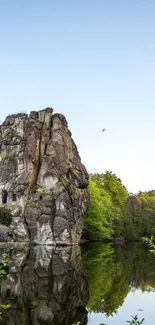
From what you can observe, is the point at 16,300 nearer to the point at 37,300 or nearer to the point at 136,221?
the point at 37,300

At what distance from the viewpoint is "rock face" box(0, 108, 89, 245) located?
204ft

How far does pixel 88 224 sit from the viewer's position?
76750mm

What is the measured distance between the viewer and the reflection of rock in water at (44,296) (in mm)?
16797

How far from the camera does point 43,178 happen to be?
65.3 meters

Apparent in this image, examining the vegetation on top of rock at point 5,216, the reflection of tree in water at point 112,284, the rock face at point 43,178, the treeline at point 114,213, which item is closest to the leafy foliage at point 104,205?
the treeline at point 114,213

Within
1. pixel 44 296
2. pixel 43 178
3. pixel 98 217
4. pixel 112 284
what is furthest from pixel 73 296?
pixel 98 217

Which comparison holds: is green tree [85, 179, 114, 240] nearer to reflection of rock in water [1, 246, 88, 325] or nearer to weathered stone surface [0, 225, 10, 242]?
weathered stone surface [0, 225, 10, 242]

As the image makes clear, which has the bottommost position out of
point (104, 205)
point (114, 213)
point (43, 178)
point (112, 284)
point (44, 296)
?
point (44, 296)

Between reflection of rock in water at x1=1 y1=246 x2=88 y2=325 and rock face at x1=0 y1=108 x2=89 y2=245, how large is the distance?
103 ft

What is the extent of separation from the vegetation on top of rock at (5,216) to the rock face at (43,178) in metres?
0.75

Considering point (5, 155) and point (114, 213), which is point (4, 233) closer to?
point (5, 155)

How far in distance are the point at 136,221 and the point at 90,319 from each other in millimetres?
75955

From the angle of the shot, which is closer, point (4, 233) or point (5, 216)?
point (4, 233)

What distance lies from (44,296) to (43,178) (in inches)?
1760
